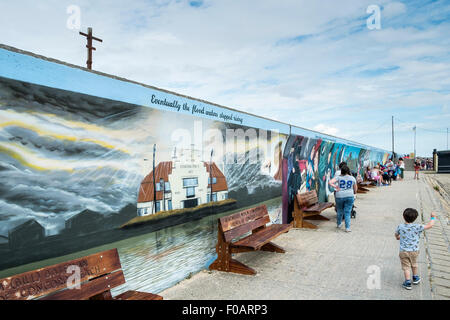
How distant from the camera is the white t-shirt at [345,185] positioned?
737 cm

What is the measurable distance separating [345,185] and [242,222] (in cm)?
320

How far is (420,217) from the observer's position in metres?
8.73

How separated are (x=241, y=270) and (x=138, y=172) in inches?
82.5

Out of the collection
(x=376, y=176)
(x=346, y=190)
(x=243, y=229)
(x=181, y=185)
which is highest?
(x=181, y=185)

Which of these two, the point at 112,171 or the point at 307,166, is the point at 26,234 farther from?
the point at 307,166

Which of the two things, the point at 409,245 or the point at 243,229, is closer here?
the point at 409,245

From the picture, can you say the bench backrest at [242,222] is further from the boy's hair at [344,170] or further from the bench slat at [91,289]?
the boy's hair at [344,170]

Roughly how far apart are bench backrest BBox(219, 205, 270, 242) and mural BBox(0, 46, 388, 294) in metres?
0.34

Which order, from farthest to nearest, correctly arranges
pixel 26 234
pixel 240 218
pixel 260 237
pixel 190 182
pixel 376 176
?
pixel 376 176 → pixel 240 218 → pixel 260 237 → pixel 190 182 → pixel 26 234

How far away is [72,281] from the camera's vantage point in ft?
9.29

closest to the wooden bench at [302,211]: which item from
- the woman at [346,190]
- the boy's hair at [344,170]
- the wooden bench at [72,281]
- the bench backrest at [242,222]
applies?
the woman at [346,190]

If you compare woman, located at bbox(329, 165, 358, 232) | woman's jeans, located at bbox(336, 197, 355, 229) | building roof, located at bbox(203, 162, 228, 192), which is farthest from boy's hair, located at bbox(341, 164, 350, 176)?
building roof, located at bbox(203, 162, 228, 192)

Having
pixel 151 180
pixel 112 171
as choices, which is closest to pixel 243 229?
pixel 151 180

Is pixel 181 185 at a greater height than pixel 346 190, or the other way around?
pixel 181 185
